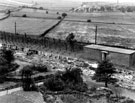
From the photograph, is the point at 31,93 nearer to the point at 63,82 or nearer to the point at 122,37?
the point at 63,82

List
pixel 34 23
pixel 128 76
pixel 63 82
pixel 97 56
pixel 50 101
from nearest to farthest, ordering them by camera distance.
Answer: pixel 50 101, pixel 63 82, pixel 128 76, pixel 97 56, pixel 34 23

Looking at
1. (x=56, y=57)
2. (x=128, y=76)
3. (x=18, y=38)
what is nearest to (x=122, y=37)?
(x=56, y=57)

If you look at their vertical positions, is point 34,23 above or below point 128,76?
above

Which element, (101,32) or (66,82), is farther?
(101,32)

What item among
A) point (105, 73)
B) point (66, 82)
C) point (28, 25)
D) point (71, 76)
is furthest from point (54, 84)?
point (28, 25)

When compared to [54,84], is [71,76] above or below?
Answer: above

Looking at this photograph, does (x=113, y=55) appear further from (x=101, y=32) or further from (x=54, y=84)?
(x=101, y=32)

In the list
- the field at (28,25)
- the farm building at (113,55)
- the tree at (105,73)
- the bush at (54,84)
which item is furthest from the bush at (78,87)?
the field at (28,25)
